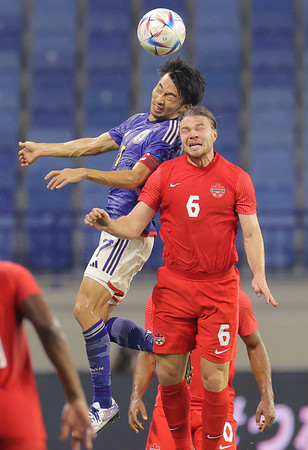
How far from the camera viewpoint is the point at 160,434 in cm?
455

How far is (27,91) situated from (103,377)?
33.1ft

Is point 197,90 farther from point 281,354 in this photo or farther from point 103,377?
point 281,354

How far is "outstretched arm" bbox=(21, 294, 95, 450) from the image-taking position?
8.03 feet

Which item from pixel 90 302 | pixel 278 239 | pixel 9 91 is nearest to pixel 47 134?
pixel 9 91

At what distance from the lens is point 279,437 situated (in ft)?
18.4

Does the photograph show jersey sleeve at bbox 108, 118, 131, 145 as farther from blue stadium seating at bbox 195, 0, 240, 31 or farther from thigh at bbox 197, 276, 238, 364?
blue stadium seating at bbox 195, 0, 240, 31

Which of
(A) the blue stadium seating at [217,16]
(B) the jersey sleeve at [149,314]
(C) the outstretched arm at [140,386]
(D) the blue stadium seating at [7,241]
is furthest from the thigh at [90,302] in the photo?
(A) the blue stadium seating at [217,16]

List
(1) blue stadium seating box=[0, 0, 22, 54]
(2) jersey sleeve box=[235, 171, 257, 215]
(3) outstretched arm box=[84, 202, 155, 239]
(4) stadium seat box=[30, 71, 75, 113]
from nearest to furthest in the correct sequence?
(3) outstretched arm box=[84, 202, 155, 239]
(2) jersey sleeve box=[235, 171, 257, 215]
(4) stadium seat box=[30, 71, 75, 113]
(1) blue stadium seating box=[0, 0, 22, 54]

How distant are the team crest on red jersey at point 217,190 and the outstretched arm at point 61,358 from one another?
1664 millimetres

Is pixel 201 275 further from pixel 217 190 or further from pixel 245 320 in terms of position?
pixel 245 320

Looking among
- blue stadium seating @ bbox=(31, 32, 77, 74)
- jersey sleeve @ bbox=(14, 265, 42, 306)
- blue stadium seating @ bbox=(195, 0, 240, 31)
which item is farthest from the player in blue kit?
blue stadium seating @ bbox=(195, 0, 240, 31)

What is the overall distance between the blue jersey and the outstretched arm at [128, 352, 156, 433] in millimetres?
809

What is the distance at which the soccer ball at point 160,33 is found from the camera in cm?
475

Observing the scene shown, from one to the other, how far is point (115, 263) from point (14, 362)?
2201mm
